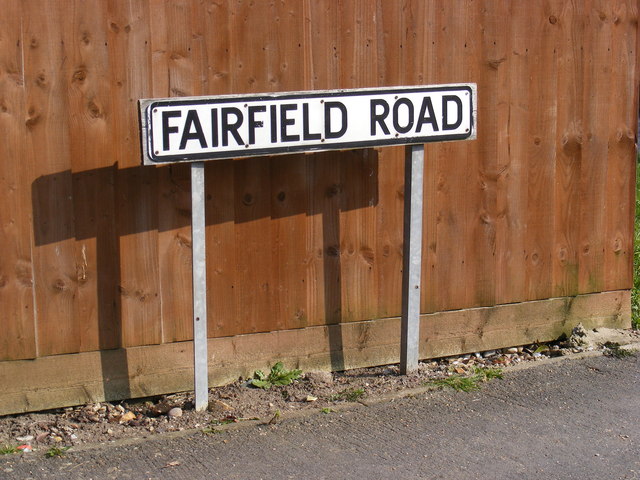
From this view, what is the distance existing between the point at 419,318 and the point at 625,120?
1851 mm

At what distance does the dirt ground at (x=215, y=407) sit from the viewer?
4.43m

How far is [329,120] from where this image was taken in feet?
15.4

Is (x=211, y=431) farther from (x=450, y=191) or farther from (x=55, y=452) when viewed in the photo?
Answer: (x=450, y=191)

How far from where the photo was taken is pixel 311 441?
14.2 feet

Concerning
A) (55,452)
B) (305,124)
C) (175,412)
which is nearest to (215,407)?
(175,412)

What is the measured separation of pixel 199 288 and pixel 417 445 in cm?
127

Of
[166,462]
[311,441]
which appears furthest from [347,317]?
[166,462]

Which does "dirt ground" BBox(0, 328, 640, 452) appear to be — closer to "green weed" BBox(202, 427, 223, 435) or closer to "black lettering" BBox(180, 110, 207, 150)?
"green weed" BBox(202, 427, 223, 435)

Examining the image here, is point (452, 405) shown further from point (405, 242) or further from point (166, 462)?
point (166, 462)

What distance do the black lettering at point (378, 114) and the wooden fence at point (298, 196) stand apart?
29 centimetres

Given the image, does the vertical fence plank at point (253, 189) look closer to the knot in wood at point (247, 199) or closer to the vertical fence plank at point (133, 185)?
the knot in wood at point (247, 199)

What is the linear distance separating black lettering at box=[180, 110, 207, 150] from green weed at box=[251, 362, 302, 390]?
4.47ft

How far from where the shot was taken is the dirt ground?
4.43 metres

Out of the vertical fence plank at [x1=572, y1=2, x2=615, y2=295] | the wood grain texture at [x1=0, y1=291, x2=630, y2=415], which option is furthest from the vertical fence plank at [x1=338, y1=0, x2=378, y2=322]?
the vertical fence plank at [x1=572, y1=2, x2=615, y2=295]
